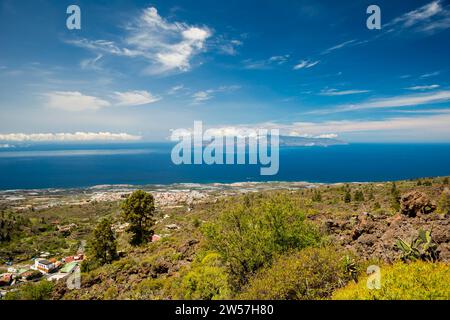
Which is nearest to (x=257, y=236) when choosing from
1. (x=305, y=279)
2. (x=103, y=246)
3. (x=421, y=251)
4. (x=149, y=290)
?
(x=305, y=279)

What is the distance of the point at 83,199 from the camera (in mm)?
116812

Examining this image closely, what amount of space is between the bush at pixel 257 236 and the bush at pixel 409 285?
3.66 meters

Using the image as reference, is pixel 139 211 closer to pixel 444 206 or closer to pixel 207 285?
pixel 207 285

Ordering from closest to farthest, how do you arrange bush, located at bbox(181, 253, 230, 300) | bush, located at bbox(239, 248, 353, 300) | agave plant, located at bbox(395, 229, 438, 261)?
1. bush, located at bbox(239, 248, 353, 300)
2. agave plant, located at bbox(395, 229, 438, 261)
3. bush, located at bbox(181, 253, 230, 300)

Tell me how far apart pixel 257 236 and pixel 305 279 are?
326cm

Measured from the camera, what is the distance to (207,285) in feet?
31.9

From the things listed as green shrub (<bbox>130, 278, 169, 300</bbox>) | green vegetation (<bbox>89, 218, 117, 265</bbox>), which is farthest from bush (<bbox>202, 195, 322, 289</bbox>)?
green vegetation (<bbox>89, 218, 117, 265</bbox>)

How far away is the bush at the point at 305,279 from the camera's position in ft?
24.0

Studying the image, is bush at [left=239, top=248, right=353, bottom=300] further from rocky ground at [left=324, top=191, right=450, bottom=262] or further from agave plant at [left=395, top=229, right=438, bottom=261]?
rocky ground at [left=324, top=191, right=450, bottom=262]

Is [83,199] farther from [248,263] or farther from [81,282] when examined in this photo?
[248,263]

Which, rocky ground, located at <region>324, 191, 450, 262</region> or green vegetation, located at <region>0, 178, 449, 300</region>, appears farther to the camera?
rocky ground, located at <region>324, 191, 450, 262</region>

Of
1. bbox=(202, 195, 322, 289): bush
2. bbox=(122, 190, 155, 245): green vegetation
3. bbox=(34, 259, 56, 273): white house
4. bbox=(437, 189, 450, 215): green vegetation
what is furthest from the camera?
bbox=(34, 259, 56, 273): white house

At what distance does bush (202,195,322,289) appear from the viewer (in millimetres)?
10180

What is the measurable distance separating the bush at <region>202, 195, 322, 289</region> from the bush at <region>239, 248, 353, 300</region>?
1.99 metres
